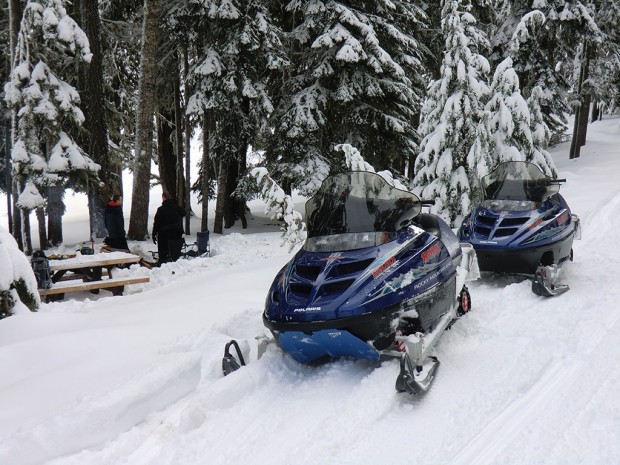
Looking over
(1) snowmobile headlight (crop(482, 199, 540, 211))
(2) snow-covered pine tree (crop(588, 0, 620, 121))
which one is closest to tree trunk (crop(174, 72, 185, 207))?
(1) snowmobile headlight (crop(482, 199, 540, 211))

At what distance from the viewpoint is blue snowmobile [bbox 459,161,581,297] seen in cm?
663

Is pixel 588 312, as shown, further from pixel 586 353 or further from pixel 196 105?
pixel 196 105

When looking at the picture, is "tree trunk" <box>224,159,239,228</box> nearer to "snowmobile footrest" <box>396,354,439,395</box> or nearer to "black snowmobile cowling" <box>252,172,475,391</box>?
"black snowmobile cowling" <box>252,172,475,391</box>

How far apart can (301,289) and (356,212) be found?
90cm

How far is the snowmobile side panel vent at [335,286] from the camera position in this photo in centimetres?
404

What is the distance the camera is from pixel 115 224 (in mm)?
11086

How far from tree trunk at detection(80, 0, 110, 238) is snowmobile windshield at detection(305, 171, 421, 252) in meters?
10.4

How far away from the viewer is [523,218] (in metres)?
6.92

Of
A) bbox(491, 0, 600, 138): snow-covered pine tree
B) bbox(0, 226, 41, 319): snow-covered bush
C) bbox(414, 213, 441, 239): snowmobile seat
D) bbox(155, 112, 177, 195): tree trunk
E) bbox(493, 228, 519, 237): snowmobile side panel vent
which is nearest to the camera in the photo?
bbox(414, 213, 441, 239): snowmobile seat

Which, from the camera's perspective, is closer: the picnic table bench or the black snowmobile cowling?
the black snowmobile cowling

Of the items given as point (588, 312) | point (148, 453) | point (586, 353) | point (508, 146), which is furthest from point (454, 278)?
point (508, 146)

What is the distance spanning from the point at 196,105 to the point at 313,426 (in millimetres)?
12503

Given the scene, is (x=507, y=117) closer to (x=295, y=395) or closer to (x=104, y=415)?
(x=295, y=395)

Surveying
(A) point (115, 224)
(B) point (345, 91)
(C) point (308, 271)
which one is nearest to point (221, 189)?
(B) point (345, 91)
